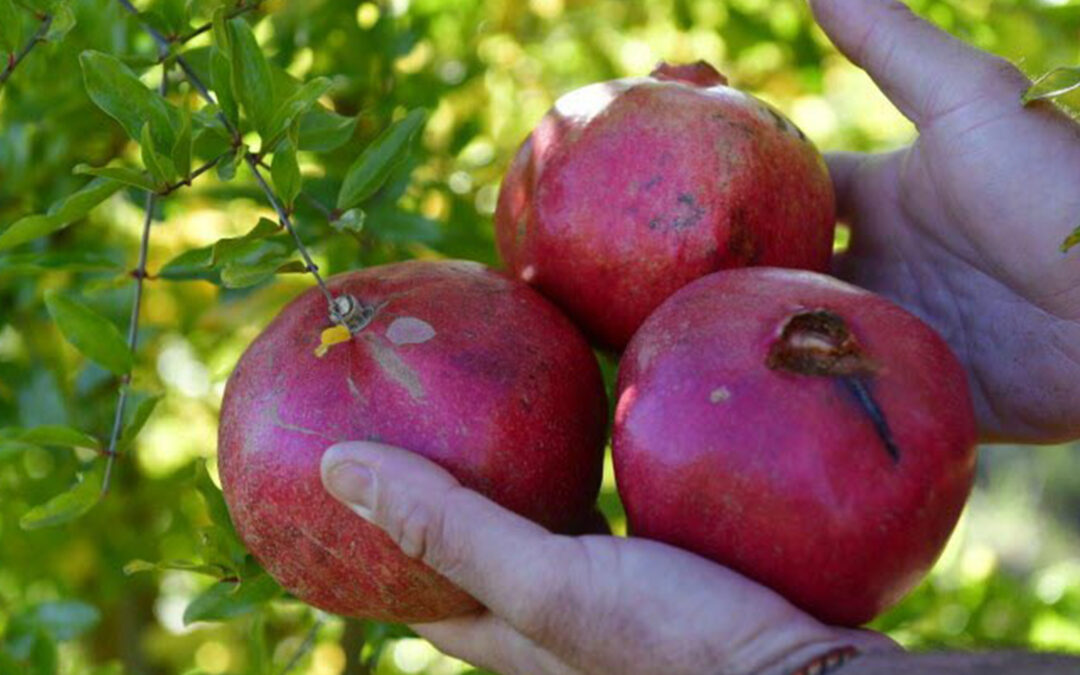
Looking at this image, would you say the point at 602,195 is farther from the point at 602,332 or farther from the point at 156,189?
the point at 156,189

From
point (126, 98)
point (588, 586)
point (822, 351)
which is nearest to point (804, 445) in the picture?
point (822, 351)

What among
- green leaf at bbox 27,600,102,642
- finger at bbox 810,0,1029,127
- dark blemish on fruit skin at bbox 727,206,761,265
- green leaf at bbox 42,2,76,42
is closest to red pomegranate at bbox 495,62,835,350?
dark blemish on fruit skin at bbox 727,206,761,265

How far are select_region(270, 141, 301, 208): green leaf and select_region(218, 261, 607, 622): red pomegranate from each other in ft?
0.42

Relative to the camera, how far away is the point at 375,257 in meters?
1.73

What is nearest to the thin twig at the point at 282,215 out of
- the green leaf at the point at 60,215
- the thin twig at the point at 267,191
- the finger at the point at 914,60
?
the thin twig at the point at 267,191

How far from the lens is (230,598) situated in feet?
4.51

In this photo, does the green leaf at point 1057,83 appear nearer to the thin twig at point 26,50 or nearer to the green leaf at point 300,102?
the green leaf at point 300,102

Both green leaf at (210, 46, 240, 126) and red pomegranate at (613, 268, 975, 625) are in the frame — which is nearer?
red pomegranate at (613, 268, 975, 625)

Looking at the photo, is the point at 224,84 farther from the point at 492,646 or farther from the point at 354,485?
the point at 492,646

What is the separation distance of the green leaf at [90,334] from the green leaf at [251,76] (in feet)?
0.94

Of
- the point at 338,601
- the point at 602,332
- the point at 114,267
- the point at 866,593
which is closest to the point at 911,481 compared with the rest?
the point at 866,593

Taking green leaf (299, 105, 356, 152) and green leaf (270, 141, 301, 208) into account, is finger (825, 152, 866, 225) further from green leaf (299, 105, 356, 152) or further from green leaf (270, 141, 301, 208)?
green leaf (270, 141, 301, 208)

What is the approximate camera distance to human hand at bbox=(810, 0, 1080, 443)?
1521 millimetres

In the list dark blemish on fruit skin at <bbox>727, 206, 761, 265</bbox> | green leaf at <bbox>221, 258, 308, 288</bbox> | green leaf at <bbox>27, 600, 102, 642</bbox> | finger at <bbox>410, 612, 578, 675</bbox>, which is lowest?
green leaf at <bbox>27, 600, 102, 642</bbox>
